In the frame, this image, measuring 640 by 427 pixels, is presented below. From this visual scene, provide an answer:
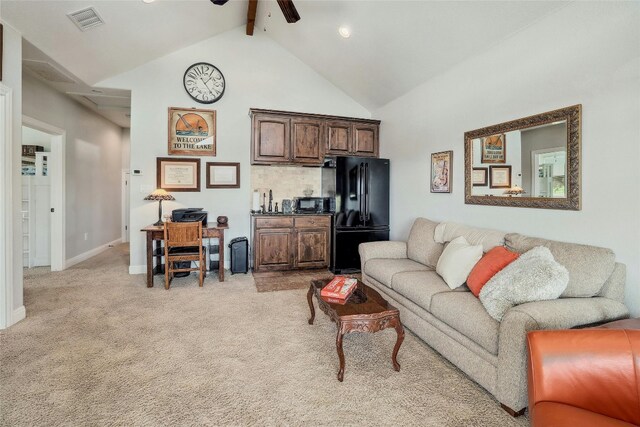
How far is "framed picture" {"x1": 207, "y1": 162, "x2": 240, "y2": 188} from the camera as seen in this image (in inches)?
197

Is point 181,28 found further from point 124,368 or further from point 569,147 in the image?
point 569,147

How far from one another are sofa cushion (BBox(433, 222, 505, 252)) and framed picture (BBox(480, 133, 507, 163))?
73cm

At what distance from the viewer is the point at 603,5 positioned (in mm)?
2180

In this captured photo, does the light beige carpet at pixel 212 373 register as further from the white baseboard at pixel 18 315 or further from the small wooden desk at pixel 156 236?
the small wooden desk at pixel 156 236

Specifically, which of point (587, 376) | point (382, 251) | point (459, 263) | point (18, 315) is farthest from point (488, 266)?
point (18, 315)

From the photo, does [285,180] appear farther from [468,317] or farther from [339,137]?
[468,317]

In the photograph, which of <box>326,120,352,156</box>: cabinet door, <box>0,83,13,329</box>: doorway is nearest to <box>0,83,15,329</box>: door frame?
<box>0,83,13,329</box>: doorway

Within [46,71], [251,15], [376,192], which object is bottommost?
[376,192]

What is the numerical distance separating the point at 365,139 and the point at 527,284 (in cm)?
395

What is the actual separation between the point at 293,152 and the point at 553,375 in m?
4.35

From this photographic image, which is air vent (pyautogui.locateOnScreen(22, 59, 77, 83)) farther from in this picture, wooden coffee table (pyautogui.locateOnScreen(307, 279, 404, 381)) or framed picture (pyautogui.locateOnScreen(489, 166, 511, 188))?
framed picture (pyautogui.locateOnScreen(489, 166, 511, 188))

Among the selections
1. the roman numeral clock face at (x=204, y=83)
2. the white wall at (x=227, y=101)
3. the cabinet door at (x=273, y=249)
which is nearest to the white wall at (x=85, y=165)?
the white wall at (x=227, y=101)

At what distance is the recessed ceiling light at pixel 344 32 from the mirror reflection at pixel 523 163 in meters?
2.11

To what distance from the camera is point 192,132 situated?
4914 millimetres
